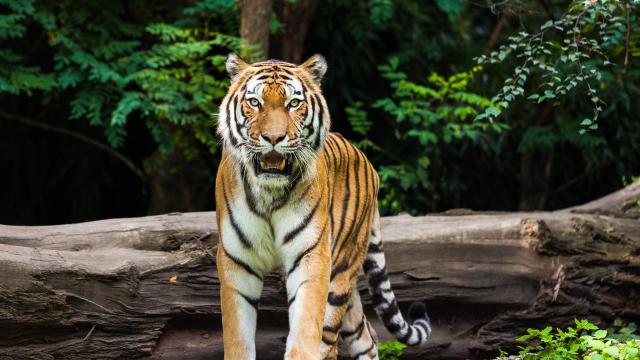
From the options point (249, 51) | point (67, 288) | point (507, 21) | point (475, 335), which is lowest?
point (475, 335)

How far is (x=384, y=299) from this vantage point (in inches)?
201

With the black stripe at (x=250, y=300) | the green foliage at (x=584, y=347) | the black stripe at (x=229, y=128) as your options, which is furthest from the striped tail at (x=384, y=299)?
the black stripe at (x=229, y=128)

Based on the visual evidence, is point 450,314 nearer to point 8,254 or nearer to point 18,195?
point 8,254

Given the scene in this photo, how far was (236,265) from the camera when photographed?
422 centimetres

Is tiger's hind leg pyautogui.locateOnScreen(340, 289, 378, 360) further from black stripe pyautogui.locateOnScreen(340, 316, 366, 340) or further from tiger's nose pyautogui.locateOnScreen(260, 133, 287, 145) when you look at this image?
tiger's nose pyautogui.locateOnScreen(260, 133, 287, 145)

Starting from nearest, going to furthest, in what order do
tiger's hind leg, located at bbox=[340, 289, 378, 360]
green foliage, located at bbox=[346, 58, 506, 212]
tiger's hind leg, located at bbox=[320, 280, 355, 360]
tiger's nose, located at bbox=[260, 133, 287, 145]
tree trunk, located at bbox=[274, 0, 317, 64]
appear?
tiger's nose, located at bbox=[260, 133, 287, 145] < tiger's hind leg, located at bbox=[320, 280, 355, 360] < tiger's hind leg, located at bbox=[340, 289, 378, 360] < green foliage, located at bbox=[346, 58, 506, 212] < tree trunk, located at bbox=[274, 0, 317, 64]

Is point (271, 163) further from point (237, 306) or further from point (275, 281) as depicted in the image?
point (275, 281)

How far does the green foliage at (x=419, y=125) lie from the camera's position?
759 centimetres

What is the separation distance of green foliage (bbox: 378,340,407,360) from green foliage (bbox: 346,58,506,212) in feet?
7.54

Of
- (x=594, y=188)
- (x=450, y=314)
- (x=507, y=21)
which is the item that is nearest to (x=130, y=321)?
(x=450, y=314)

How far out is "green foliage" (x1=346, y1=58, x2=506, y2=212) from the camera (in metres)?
7.59

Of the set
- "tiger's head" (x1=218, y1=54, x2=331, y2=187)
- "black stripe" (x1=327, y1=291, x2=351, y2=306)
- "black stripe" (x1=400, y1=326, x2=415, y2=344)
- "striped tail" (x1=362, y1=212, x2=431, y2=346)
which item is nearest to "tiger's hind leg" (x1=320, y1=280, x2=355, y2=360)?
"black stripe" (x1=327, y1=291, x2=351, y2=306)

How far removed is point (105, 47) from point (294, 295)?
371 centimetres

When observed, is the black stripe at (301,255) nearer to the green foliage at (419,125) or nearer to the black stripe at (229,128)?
the black stripe at (229,128)
